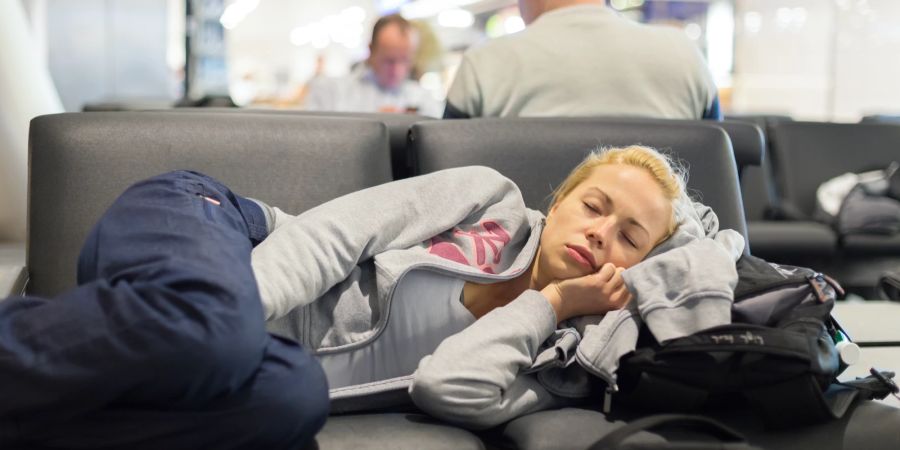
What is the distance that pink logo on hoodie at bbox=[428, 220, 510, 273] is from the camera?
179 cm

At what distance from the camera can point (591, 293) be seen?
169 centimetres

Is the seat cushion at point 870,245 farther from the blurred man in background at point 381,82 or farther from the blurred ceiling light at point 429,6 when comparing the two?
the blurred ceiling light at point 429,6

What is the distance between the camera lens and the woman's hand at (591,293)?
1.68m

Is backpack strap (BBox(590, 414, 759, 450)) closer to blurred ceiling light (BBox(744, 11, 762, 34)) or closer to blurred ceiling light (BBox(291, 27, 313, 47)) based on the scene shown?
blurred ceiling light (BBox(744, 11, 762, 34))

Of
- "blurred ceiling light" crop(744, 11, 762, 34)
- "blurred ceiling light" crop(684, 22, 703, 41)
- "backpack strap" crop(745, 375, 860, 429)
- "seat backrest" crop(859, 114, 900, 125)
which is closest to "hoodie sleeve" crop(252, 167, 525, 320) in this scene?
"backpack strap" crop(745, 375, 860, 429)

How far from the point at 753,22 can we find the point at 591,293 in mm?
9636

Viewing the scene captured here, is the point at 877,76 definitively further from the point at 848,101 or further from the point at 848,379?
the point at 848,379

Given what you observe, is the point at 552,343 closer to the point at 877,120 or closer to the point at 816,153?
the point at 816,153

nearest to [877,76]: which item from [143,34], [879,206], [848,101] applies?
[848,101]

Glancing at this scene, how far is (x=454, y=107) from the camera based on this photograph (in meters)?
2.58

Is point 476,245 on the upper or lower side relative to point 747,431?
upper

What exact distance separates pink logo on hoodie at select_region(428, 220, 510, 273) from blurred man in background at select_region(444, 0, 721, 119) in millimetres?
779

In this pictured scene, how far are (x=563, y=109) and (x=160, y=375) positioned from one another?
1.68 metres

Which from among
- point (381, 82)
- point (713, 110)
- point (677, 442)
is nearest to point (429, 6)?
point (381, 82)
